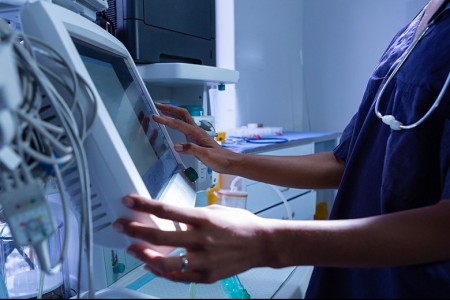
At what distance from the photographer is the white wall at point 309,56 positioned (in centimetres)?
223

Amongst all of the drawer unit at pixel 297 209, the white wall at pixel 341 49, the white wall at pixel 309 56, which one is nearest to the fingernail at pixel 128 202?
the drawer unit at pixel 297 209

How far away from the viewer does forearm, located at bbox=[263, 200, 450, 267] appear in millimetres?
398

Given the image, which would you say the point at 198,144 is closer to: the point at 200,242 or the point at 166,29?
the point at 166,29

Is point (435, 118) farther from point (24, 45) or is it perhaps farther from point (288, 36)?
point (288, 36)

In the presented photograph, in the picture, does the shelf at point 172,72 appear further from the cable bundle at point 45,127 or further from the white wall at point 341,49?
the white wall at point 341,49

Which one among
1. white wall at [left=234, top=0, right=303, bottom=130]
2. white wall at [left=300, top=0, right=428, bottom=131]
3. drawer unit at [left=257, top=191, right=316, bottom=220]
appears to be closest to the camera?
drawer unit at [left=257, top=191, right=316, bottom=220]

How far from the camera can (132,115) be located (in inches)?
24.6

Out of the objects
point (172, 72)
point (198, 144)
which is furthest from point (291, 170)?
point (172, 72)

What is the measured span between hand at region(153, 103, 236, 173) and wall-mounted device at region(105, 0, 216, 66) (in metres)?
0.18

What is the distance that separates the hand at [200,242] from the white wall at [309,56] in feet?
5.65

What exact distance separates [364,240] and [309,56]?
2504 millimetres

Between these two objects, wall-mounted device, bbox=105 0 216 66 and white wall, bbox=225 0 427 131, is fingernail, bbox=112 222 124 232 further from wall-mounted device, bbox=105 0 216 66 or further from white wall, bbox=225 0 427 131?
white wall, bbox=225 0 427 131

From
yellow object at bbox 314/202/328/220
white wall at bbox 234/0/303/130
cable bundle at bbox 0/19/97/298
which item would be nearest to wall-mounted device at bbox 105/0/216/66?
cable bundle at bbox 0/19/97/298

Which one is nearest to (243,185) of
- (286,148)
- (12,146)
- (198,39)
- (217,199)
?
(217,199)
